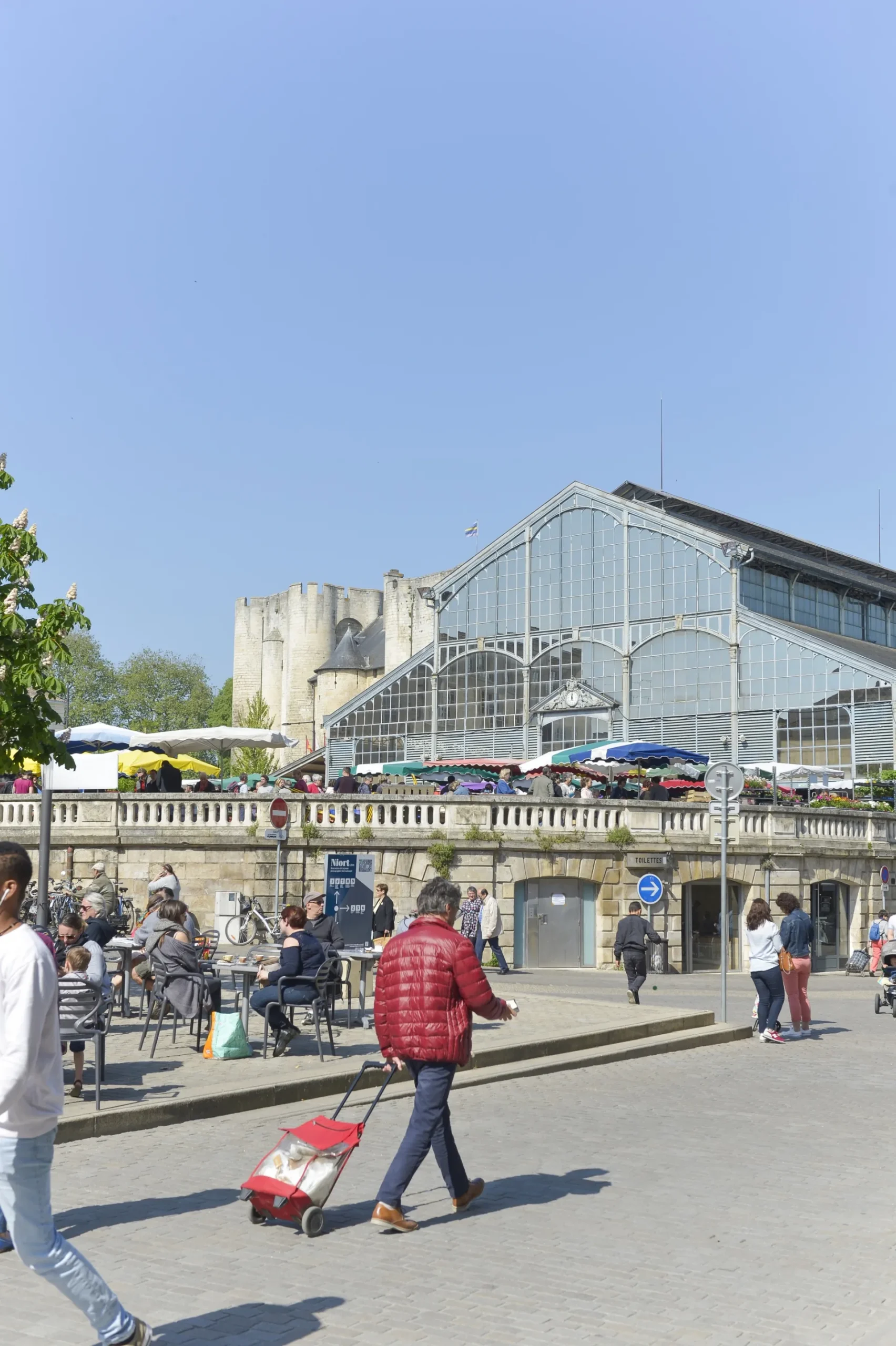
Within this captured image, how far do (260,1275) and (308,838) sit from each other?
2183 cm

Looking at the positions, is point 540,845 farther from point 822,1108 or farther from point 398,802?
point 822,1108

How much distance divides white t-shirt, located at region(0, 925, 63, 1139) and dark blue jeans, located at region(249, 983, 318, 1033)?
298 inches

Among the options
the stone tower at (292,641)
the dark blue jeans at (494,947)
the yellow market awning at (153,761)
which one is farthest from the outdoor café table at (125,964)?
the stone tower at (292,641)

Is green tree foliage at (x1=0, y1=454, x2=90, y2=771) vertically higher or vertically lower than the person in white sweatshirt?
higher

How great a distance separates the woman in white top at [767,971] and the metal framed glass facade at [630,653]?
25.2 metres

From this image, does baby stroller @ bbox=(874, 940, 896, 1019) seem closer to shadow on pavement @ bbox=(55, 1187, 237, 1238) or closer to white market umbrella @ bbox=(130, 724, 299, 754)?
white market umbrella @ bbox=(130, 724, 299, 754)

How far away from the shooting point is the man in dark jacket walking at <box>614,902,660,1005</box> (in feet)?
62.6

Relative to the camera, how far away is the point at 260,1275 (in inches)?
250

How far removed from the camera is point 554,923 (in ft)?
93.9

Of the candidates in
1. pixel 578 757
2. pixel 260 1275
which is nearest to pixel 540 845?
pixel 578 757

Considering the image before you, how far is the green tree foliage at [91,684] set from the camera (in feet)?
304

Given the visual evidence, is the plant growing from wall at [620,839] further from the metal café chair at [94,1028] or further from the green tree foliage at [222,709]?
the green tree foliage at [222,709]

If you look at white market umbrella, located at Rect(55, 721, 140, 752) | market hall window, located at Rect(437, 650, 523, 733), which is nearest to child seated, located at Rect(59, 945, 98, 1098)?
white market umbrella, located at Rect(55, 721, 140, 752)

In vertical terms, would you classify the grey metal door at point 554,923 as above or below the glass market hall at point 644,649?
below
